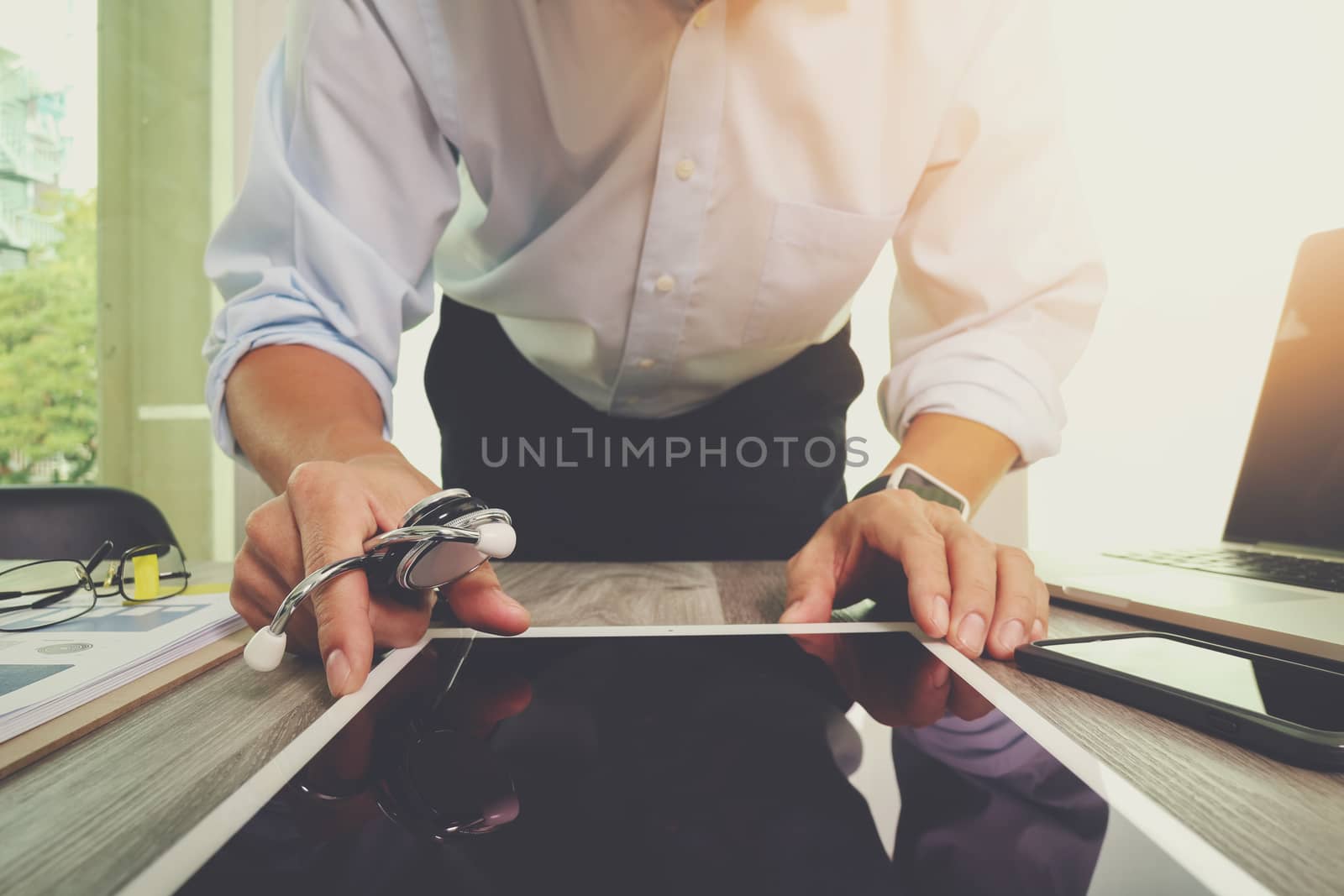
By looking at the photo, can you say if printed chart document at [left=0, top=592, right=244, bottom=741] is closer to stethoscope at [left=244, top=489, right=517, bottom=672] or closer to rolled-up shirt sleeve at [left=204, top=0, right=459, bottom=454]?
stethoscope at [left=244, top=489, right=517, bottom=672]

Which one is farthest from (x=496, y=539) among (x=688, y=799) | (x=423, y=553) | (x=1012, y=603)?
→ (x=1012, y=603)

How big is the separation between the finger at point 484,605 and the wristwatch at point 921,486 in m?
0.30

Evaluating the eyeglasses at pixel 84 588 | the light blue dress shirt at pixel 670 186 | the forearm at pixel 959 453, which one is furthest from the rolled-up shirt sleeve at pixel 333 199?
the forearm at pixel 959 453

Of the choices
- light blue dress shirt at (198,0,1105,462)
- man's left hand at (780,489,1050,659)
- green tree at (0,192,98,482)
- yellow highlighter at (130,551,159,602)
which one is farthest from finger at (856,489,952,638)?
green tree at (0,192,98,482)

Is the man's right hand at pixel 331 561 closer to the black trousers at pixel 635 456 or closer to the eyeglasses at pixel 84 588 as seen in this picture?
the eyeglasses at pixel 84 588

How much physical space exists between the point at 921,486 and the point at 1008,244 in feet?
0.97

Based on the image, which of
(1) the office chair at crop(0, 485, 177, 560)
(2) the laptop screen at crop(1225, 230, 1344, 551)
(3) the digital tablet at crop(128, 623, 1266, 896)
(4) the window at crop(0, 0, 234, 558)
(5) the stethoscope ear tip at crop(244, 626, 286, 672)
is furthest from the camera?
(4) the window at crop(0, 0, 234, 558)

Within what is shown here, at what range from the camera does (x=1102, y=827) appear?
0.19 meters

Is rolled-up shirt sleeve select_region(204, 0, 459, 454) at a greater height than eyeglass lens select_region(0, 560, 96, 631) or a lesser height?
greater

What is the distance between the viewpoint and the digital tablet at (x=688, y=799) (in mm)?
172

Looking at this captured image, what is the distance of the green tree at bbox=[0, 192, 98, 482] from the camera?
1646 millimetres

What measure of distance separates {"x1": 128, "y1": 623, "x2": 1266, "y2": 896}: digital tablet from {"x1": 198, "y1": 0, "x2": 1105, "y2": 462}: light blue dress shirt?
412 mm

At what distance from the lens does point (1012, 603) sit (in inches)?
14.6

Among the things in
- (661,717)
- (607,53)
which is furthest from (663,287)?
(661,717)
